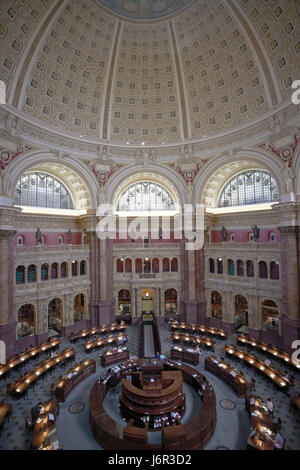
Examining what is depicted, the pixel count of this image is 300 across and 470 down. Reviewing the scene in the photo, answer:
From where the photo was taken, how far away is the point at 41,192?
27.0 m

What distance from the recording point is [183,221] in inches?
1105

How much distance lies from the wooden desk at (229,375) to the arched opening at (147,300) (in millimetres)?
12756

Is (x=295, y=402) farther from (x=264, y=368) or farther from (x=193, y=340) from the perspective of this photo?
(x=193, y=340)

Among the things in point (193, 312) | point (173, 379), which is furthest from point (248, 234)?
point (173, 379)

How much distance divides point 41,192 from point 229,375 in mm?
25055

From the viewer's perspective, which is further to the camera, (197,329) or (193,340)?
(197,329)

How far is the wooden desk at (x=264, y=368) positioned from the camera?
15.1 metres

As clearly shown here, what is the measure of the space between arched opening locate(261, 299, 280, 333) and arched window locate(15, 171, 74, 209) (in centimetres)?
2435

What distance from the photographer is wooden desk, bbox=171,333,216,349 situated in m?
21.4

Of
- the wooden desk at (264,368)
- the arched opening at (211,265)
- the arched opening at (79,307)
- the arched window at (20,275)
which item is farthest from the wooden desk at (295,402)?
the arched window at (20,275)

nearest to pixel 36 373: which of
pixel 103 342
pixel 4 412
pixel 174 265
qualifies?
pixel 4 412

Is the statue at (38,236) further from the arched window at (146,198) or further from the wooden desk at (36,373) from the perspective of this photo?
the arched window at (146,198)
